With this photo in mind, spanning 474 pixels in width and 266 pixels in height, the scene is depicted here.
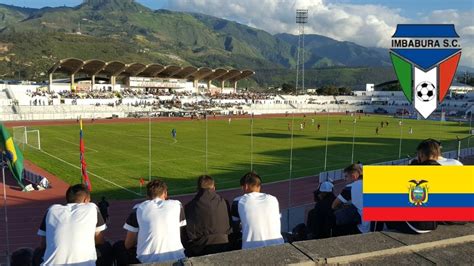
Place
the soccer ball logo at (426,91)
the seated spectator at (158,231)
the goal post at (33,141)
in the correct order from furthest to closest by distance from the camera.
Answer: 1. the goal post at (33,141)
2. the soccer ball logo at (426,91)
3. the seated spectator at (158,231)

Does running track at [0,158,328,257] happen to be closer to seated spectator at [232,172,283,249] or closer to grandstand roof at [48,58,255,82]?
seated spectator at [232,172,283,249]

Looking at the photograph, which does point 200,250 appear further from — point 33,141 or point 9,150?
point 33,141

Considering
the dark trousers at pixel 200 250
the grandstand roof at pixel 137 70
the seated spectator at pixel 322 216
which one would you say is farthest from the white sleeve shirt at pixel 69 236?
the grandstand roof at pixel 137 70

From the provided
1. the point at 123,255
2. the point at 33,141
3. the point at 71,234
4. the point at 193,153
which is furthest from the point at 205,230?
the point at 33,141

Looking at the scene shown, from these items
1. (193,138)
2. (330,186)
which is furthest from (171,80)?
(330,186)

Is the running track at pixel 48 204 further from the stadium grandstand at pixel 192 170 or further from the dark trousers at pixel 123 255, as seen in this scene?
the dark trousers at pixel 123 255

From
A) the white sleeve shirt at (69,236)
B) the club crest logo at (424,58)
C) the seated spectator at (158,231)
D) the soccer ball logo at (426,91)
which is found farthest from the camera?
the soccer ball logo at (426,91)

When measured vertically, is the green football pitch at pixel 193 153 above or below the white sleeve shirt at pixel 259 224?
below

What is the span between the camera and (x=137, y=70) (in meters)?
99.9

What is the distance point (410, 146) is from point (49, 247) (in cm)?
4205

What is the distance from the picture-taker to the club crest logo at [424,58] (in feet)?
19.5

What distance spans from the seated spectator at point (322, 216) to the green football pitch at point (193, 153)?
51.6ft

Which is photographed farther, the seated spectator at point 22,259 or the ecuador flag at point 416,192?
the seated spectator at point 22,259

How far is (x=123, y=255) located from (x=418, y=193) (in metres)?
3.60
